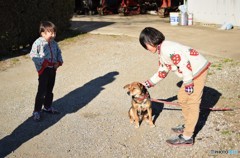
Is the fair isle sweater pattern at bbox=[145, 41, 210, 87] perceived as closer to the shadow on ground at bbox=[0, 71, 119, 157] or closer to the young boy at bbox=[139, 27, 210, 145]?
the young boy at bbox=[139, 27, 210, 145]

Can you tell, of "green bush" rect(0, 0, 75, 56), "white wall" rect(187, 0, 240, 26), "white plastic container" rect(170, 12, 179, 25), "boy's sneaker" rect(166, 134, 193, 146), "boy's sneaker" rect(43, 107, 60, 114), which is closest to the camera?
"boy's sneaker" rect(166, 134, 193, 146)

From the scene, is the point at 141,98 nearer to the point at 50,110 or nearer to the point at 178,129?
the point at 178,129

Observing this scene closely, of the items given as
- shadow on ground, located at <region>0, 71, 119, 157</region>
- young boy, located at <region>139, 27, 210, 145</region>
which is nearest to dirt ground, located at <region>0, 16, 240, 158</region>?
shadow on ground, located at <region>0, 71, 119, 157</region>

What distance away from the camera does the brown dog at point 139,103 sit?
17.0ft

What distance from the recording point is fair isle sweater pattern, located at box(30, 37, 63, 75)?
5672 mm

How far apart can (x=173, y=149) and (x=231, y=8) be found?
11.9 meters

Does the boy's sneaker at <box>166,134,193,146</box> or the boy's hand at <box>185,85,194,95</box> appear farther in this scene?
the boy's sneaker at <box>166,134,193,146</box>

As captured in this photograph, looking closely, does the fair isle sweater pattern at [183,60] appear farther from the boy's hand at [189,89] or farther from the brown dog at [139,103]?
the brown dog at [139,103]

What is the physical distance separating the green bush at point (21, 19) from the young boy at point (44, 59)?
5667 mm

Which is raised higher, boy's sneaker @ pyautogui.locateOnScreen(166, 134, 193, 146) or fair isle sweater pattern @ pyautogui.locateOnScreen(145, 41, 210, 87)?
fair isle sweater pattern @ pyautogui.locateOnScreen(145, 41, 210, 87)

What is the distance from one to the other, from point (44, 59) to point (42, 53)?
0.10 m

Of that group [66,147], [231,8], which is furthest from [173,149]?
[231,8]

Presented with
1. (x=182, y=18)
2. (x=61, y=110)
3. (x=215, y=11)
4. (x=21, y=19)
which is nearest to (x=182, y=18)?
(x=182, y=18)

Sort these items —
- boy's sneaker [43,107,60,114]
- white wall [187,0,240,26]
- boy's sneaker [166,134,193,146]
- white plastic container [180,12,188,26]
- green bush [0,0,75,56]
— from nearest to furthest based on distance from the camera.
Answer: boy's sneaker [166,134,193,146], boy's sneaker [43,107,60,114], green bush [0,0,75,56], white wall [187,0,240,26], white plastic container [180,12,188,26]
